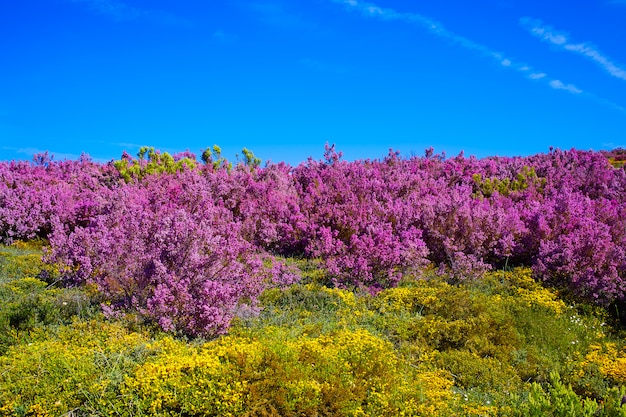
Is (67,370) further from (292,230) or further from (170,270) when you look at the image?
(292,230)

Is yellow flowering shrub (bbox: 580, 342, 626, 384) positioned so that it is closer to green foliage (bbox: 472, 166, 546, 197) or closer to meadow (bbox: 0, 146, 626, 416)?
meadow (bbox: 0, 146, 626, 416)

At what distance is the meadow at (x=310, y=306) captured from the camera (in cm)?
451

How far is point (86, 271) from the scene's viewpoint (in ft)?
24.3

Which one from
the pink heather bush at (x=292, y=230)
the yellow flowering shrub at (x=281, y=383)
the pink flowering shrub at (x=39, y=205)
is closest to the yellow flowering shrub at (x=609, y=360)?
the pink heather bush at (x=292, y=230)

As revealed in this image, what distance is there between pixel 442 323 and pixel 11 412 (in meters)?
4.62

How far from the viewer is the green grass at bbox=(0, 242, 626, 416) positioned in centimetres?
439

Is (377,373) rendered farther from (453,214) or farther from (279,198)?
(279,198)

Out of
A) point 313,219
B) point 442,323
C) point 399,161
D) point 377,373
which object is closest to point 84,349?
point 377,373

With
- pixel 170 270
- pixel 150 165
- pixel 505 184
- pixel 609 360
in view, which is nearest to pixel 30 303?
pixel 170 270

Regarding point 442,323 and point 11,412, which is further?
point 442,323

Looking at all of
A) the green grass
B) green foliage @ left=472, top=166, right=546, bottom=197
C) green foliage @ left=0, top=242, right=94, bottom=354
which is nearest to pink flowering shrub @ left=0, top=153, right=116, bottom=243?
green foliage @ left=0, top=242, right=94, bottom=354

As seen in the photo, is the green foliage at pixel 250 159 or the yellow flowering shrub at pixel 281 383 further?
the green foliage at pixel 250 159

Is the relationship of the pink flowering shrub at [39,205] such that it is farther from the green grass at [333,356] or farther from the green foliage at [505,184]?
the green foliage at [505,184]

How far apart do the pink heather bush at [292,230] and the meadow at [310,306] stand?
4 centimetres
